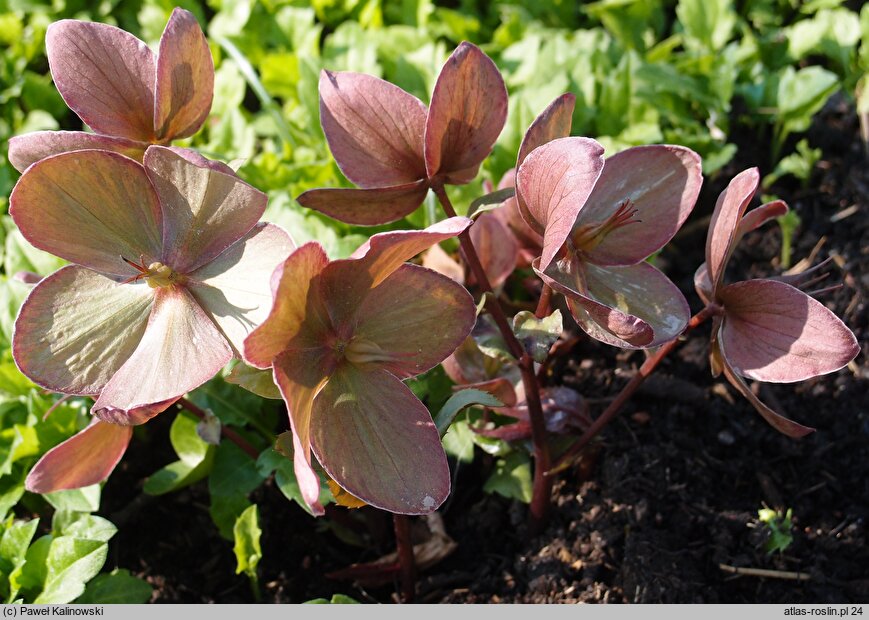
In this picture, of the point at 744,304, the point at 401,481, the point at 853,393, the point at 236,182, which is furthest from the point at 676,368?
the point at 236,182

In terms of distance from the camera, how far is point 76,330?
97 cm

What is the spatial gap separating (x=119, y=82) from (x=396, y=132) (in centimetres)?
36

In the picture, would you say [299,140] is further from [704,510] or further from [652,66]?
[704,510]

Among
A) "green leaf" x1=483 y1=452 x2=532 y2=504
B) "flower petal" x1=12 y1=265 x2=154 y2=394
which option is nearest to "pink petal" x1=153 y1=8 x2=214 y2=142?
"flower petal" x1=12 y1=265 x2=154 y2=394

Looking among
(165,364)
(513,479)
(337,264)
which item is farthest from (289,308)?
(513,479)

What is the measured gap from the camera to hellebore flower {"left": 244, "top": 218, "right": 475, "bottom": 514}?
2.87 ft

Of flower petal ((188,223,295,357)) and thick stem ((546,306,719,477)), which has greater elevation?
flower petal ((188,223,295,357))

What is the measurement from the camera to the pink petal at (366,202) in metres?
1.07

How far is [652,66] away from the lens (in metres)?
2.17

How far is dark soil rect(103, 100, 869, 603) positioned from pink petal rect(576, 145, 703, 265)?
507 millimetres

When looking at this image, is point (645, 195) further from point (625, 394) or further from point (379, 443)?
point (379, 443)

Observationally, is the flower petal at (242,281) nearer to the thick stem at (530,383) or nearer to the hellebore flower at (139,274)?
the hellebore flower at (139,274)

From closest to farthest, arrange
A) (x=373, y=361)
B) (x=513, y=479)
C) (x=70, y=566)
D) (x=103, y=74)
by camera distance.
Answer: (x=373, y=361) → (x=103, y=74) → (x=70, y=566) → (x=513, y=479)

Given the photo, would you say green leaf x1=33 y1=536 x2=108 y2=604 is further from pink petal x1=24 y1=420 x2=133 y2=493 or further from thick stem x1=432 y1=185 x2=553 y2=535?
thick stem x1=432 y1=185 x2=553 y2=535
